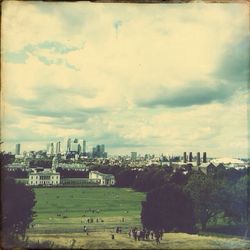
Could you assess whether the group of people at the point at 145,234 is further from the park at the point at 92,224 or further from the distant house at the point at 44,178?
the distant house at the point at 44,178

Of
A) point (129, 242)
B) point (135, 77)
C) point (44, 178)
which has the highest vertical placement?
point (135, 77)

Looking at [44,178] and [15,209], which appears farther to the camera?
[44,178]

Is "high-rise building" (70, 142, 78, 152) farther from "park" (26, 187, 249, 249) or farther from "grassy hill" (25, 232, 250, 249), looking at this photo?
"grassy hill" (25, 232, 250, 249)

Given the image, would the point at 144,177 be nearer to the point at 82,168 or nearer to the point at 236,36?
the point at 82,168

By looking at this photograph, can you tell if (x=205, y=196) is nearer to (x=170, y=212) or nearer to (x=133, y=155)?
(x=170, y=212)

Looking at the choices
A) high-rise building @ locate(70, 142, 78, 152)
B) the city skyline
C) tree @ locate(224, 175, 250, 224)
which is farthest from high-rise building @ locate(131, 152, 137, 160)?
tree @ locate(224, 175, 250, 224)

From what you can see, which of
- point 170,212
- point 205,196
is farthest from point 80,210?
point 205,196
